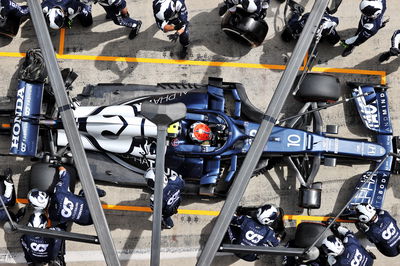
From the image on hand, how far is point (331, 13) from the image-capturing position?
328 inches

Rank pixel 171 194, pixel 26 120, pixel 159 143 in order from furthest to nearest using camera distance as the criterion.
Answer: pixel 26 120 < pixel 171 194 < pixel 159 143

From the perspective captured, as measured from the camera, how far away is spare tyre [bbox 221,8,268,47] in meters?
8.01

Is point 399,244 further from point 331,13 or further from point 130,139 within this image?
point 130,139

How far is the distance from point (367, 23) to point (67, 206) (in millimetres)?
5808

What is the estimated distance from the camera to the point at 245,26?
800 centimetres

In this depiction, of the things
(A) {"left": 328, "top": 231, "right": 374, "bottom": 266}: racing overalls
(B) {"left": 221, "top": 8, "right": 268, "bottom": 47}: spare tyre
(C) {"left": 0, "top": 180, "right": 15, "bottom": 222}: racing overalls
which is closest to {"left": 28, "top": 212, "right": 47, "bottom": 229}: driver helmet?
(C) {"left": 0, "top": 180, "right": 15, "bottom": 222}: racing overalls

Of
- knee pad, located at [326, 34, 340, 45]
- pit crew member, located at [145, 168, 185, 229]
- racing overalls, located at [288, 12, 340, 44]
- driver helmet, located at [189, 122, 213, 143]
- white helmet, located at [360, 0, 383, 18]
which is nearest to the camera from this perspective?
pit crew member, located at [145, 168, 185, 229]

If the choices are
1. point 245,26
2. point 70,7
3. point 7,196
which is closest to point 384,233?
point 245,26

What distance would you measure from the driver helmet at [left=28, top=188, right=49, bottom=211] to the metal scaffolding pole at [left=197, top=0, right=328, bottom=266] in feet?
11.3

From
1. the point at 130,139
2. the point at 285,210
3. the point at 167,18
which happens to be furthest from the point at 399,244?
the point at 167,18

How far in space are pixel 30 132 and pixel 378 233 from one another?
19.5 ft

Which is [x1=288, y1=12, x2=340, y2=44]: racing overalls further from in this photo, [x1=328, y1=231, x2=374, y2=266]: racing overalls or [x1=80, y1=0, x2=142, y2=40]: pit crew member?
[x1=328, y1=231, x2=374, y2=266]: racing overalls

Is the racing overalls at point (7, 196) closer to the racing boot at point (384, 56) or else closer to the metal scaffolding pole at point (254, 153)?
the metal scaffolding pole at point (254, 153)

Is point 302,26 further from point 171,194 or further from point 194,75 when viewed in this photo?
point 171,194
